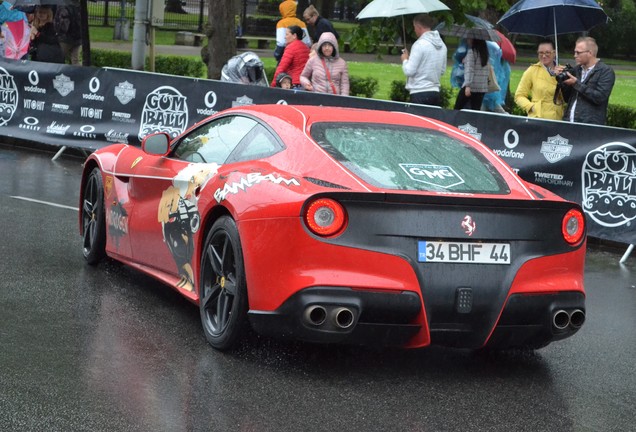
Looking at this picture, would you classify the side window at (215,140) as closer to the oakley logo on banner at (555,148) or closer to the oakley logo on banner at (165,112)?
the oakley logo on banner at (555,148)

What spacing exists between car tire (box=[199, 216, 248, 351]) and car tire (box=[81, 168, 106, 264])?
2142 mm

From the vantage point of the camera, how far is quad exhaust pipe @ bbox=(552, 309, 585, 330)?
6309 millimetres

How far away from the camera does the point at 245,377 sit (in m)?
6.10

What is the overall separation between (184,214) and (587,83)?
6.91 metres

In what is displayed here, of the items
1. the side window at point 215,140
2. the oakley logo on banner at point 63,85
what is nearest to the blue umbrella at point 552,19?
the oakley logo on banner at point 63,85

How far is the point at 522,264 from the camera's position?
20.3 ft

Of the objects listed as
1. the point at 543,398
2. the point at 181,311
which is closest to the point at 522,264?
the point at 543,398

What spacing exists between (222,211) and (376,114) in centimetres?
128

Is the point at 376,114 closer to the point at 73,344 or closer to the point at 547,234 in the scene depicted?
the point at 547,234

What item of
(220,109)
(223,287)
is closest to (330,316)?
(223,287)

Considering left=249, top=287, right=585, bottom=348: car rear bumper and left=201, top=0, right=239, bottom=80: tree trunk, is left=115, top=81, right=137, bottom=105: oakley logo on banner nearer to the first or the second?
left=201, top=0, right=239, bottom=80: tree trunk

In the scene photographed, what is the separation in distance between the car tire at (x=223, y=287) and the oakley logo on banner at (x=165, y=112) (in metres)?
8.63

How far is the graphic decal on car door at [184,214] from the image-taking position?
7.13 meters

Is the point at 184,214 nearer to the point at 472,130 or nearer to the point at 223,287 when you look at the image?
the point at 223,287
